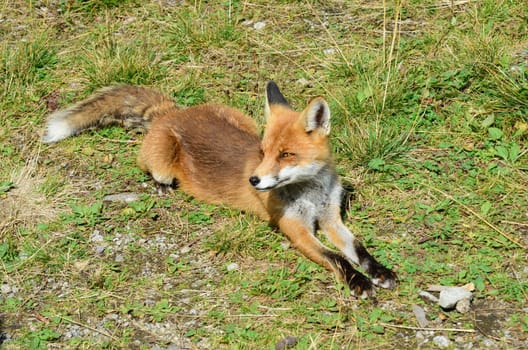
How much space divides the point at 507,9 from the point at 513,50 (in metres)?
0.53

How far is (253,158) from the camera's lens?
5.04 m

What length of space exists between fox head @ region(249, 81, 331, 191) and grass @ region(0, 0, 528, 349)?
1.72ft

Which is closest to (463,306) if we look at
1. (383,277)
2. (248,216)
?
(383,277)

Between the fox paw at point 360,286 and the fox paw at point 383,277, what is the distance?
61 mm

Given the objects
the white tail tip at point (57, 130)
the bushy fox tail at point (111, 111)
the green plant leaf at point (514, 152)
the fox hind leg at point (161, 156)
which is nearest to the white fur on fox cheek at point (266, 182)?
the fox hind leg at point (161, 156)

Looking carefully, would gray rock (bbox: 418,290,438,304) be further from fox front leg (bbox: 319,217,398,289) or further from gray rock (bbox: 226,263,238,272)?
gray rock (bbox: 226,263,238,272)

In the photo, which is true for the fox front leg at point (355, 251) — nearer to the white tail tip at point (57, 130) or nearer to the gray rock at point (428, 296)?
the gray rock at point (428, 296)

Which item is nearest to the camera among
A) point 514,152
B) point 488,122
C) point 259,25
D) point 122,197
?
point 514,152

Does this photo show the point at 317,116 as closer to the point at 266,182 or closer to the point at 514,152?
the point at 266,182

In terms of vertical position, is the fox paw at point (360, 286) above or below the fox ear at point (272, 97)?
below

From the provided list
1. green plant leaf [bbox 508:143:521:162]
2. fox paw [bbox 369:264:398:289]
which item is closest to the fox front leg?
fox paw [bbox 369:264:398:289]

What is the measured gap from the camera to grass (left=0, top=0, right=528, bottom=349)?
4176 millimetres

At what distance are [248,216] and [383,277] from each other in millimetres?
1095

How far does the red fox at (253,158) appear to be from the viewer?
14.7 feet
